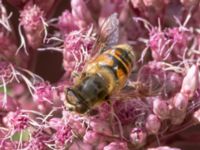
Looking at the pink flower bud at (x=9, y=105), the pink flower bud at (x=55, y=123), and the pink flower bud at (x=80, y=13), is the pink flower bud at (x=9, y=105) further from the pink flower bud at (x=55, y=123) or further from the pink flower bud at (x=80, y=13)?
the pink flower bud at (x=80, y=13)

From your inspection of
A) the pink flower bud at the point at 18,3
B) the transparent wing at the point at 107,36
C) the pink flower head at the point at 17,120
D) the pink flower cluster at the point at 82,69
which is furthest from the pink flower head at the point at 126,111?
the pink flower bud at the point at 18,3

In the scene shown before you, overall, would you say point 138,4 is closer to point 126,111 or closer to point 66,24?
point 66,24

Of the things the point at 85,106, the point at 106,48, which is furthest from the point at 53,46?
the point at 85,106

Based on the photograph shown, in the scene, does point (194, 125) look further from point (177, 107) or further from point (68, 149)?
point (68, 149)

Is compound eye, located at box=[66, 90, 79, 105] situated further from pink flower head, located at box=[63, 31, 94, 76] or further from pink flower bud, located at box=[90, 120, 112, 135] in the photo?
pink flower head, located at box=[63, 31, 94, 76]

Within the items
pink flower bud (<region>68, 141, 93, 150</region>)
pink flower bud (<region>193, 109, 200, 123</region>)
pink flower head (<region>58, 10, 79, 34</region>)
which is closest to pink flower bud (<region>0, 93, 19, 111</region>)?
pink flower bud (<region>68, 141, 93, 150</region>)
